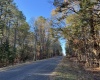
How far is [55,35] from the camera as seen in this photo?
1868 inches

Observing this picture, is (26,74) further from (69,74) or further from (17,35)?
(17,35)

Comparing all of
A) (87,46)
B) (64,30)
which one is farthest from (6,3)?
(87,46)

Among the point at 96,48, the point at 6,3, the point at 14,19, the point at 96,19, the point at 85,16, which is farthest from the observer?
the point at 14,19

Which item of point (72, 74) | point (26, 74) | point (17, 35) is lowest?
point (72, 74)

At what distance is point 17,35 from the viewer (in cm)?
7256

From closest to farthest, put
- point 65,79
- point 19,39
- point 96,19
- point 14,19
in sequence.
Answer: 1. point 65,79
2. point 96,19
3. point 14,19
4. point 19,39

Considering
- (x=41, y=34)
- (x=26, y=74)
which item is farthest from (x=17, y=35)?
(x=26, y=74)

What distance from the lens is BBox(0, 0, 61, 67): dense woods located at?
44.8 metres

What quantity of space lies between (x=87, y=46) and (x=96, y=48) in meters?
11.8

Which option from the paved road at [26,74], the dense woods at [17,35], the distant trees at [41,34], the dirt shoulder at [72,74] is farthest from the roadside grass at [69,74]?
the distant trees at [41,34]

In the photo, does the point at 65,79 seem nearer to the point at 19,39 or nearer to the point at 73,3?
the point at 73,3

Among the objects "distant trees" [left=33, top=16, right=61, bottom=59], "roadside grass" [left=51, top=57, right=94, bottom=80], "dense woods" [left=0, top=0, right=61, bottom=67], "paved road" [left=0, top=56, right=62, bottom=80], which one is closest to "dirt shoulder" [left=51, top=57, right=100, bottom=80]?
"roadside grass" [left=51, top=57, right=94, bottom=80]

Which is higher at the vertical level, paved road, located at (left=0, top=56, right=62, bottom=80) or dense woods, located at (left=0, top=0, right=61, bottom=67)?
dense woods, located at (left=0, top=0, right=61, bottom=67)

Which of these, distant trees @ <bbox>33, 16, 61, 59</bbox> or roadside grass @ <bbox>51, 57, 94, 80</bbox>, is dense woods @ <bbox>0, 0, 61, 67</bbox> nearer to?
distant trees @ <bbox>33, 16, 61, 59</bbox>
